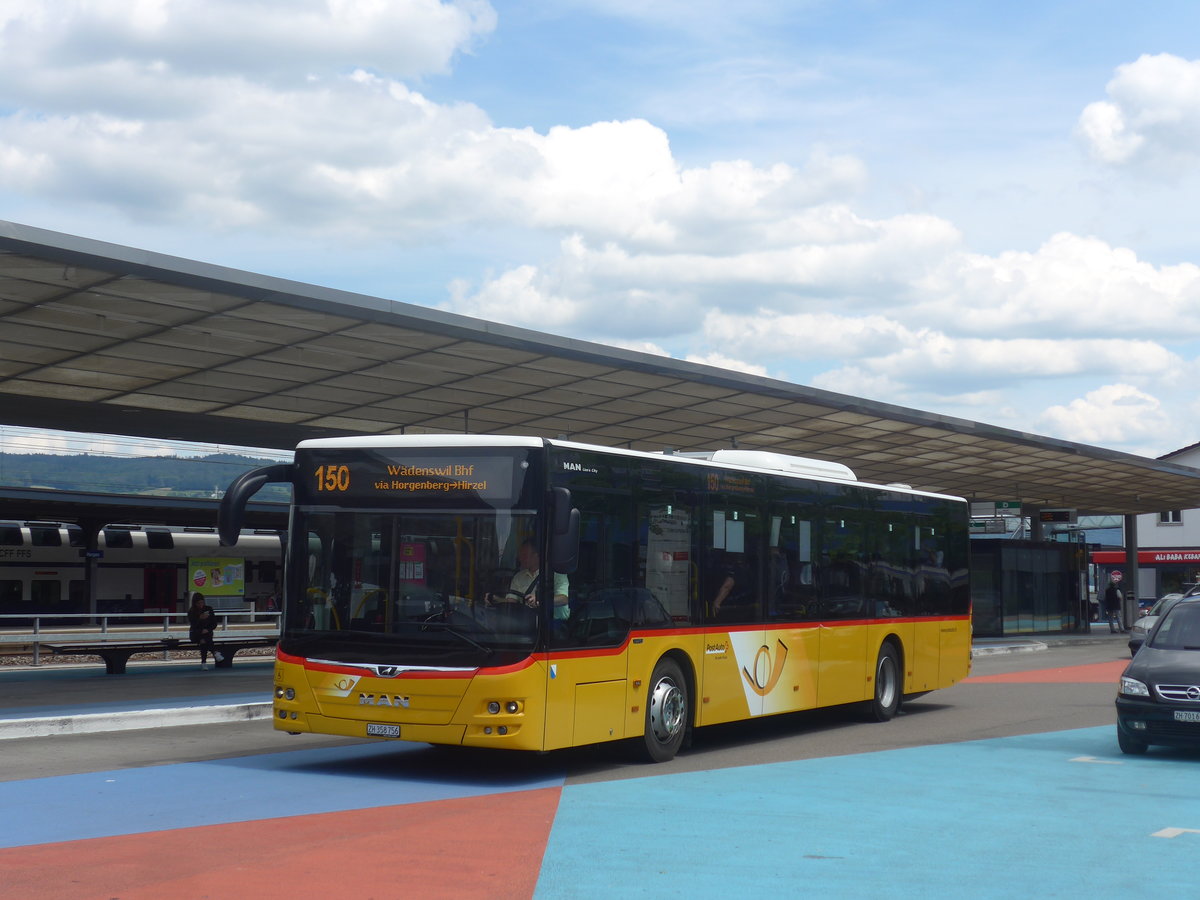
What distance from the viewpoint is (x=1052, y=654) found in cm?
3591

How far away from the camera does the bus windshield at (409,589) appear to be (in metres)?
11.1

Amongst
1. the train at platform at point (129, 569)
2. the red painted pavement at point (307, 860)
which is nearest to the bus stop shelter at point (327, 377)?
the red painted pavement at point (307, 860)

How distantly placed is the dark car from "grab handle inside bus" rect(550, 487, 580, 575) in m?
5.68

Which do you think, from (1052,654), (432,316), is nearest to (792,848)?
(432,316)

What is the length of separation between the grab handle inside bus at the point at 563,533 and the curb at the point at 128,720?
647cm

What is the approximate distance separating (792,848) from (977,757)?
216 inches

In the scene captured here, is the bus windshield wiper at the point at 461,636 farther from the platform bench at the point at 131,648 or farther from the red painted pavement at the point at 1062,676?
the red painted pavement at the point at 1062,676

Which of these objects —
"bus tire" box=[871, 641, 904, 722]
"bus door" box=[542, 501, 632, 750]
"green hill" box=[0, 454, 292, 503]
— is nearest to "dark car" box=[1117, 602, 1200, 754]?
"bus tire" box=[871, 641, 904, 722]

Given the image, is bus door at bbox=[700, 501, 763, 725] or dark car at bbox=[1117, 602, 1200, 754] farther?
bus door at bbox=[700, 501, 763, 725]

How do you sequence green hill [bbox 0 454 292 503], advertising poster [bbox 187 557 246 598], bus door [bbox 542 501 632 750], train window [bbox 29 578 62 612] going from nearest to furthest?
bus door [bbox 542 501 632 750]
train window [bbox 29 578 62 612]
advertising poster [bbox 187 557 246 598]
green hill [bbox 0 454 292 503]

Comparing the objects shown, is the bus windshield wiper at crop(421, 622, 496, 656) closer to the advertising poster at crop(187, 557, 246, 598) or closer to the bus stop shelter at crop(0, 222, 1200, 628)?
the bus stop shelter at crop(0, 222, 1200, 628)

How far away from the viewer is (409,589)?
11398mm

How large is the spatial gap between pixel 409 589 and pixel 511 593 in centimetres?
88

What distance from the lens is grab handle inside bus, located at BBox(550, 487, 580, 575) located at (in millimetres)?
10984
